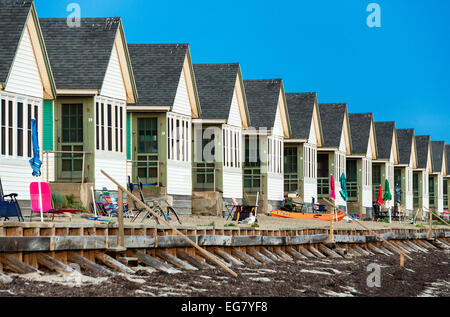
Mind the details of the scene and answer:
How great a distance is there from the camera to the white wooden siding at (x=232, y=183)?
36781mm

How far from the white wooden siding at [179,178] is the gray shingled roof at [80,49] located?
5347mm

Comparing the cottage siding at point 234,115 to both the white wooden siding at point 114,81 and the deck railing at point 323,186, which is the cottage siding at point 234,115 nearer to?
the white wooden siding at point 114,81

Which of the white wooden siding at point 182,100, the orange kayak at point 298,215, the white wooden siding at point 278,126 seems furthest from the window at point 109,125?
the white wooden siding at point 278,126

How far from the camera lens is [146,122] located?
31.7 metres

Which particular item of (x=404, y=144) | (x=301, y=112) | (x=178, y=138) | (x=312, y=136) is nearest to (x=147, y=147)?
(x=178, y=138)

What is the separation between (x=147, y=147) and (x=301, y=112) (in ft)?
54.6

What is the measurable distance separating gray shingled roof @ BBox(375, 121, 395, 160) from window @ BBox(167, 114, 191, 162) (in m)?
29.0

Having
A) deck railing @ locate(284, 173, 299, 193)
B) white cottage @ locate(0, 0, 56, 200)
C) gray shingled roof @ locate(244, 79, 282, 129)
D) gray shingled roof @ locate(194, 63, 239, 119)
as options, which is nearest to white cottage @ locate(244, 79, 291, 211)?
gray shingled roof @ locate(244, 79, 282, 129)

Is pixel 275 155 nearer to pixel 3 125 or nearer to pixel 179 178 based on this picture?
pixel 179 178

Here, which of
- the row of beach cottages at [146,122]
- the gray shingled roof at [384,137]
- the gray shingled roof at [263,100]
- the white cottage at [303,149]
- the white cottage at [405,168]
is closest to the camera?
the row of beach cottages at [146,122]

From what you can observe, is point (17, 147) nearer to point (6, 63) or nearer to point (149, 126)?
point (6, 63)

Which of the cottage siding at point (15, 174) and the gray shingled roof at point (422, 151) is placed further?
the gray shingled roof at point (422, 151)

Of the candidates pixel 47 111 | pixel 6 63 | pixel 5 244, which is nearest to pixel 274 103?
pixel 47 111

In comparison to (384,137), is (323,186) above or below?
below
